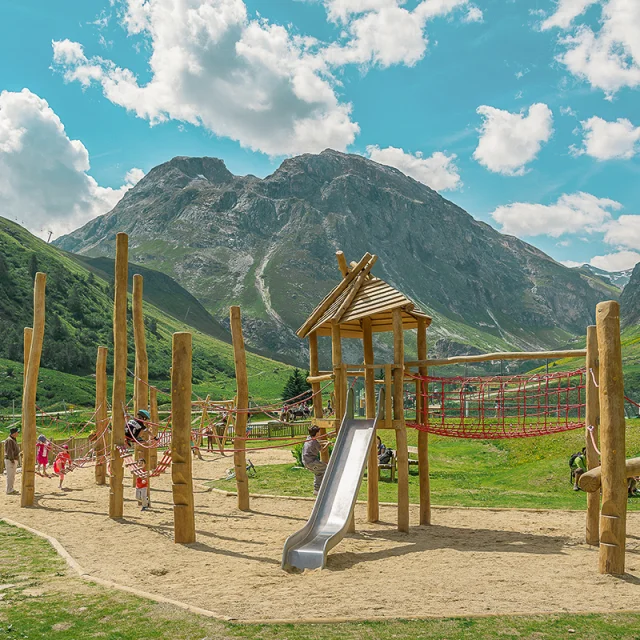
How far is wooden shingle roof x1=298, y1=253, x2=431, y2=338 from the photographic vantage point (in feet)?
38.7

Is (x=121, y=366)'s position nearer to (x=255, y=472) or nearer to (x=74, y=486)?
(x=74, y=486)

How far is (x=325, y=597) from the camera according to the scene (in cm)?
719

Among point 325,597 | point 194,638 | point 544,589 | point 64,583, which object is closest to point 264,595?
point 325,597

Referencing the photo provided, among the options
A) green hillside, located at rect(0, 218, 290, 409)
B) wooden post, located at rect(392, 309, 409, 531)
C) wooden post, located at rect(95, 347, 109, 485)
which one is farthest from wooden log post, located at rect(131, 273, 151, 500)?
green hillside, located at rect(0, 218, 290, 409)

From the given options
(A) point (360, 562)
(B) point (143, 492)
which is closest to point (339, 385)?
(A) point (360, 562)

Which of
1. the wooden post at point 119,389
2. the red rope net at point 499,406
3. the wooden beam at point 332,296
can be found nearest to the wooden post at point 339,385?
the red rope net at point 499,406

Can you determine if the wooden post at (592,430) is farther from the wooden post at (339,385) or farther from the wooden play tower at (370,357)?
the wooden post at (339,385)

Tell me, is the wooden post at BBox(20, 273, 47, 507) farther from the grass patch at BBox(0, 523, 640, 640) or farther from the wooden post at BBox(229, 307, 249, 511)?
the grass patch at BBox(0, 523, 640, 640)

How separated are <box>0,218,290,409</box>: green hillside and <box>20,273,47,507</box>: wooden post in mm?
37409

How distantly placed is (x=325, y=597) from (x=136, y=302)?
12.3 meters

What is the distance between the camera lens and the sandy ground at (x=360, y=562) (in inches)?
273

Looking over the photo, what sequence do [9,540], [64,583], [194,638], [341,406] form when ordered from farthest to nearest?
[341,406]
[9,540]
[64,583]
[194,638]

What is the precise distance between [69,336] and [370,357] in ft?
225

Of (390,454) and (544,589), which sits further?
(390,454)
